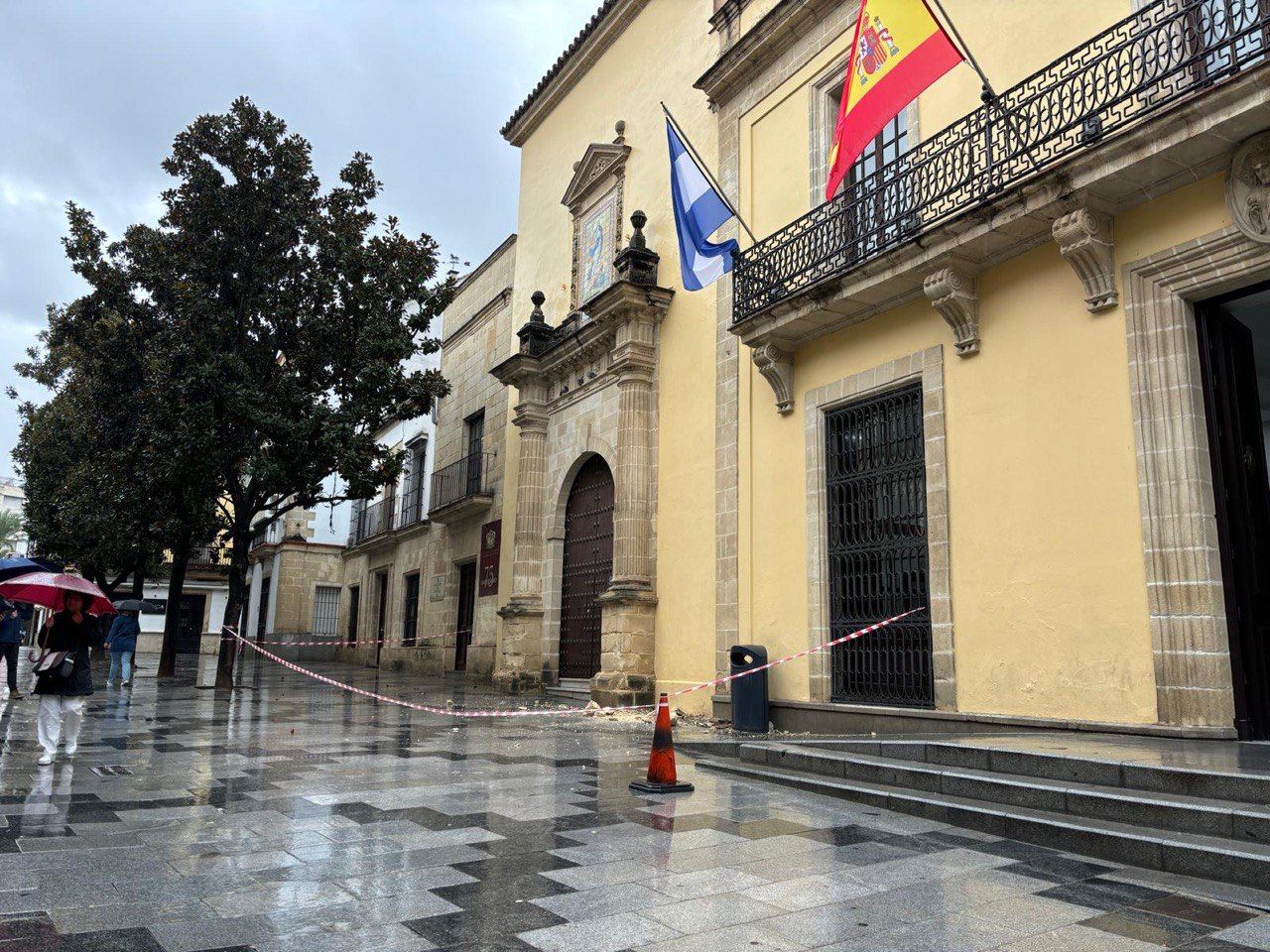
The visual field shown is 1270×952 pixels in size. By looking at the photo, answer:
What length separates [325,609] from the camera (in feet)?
112

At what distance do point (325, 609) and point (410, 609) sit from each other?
33.9ft

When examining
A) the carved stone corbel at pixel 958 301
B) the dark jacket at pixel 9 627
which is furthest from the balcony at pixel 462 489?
the carved stone corbel at pixel 958 301

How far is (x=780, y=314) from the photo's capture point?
1089cm

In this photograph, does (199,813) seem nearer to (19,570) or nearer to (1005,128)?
(19,570)

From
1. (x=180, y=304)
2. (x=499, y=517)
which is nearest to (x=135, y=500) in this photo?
(x=180, y=304)

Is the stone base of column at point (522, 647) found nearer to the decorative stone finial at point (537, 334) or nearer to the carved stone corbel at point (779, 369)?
the decorative stone finial at point (537, 334)

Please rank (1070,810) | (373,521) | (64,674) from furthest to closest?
(373,521), (64,674), (1070,810)

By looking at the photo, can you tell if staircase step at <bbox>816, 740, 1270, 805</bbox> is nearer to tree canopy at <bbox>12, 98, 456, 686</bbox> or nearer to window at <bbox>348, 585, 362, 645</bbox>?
tree canopy at <bbox>12, 98, 456, 686</bbox>

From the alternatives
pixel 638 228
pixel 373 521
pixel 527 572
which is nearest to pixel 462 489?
pixel 527 572

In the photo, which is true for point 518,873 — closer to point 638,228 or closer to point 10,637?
point 638,228

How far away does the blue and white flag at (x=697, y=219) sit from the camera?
11.6 metres

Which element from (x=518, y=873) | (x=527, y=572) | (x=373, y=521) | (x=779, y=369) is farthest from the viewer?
(x=373, y=521)

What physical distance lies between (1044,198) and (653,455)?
7696 millimetres

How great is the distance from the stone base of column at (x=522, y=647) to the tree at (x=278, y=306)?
134 inches
